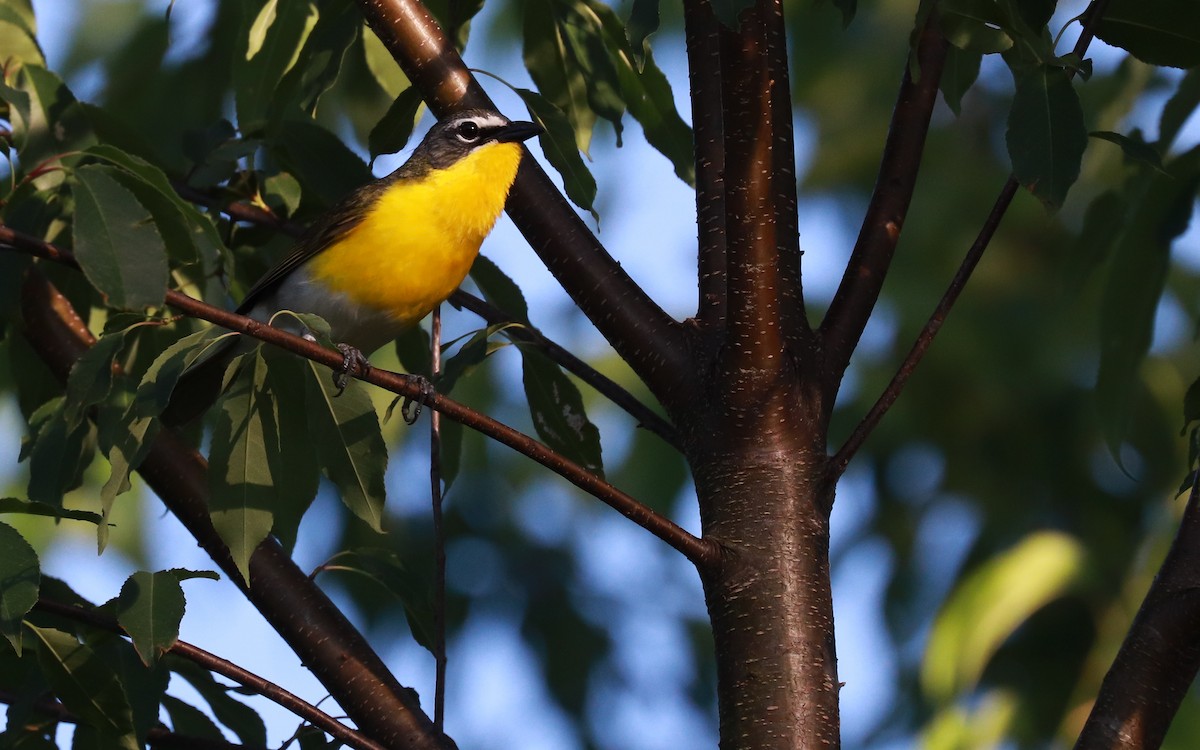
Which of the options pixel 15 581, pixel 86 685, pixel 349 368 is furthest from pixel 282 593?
pixel 15 581

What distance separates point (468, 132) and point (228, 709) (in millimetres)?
2326

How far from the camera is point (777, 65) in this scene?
9.61 ft

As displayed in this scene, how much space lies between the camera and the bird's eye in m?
4.67

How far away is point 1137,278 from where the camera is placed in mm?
3732

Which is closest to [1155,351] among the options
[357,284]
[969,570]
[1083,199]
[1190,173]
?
[1083,199]

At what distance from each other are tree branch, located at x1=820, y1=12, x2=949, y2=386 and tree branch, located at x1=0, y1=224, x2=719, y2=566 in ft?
1.94

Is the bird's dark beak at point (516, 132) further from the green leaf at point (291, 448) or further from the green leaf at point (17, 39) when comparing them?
the green leaf at point (291, 448)

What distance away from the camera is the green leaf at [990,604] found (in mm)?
5117

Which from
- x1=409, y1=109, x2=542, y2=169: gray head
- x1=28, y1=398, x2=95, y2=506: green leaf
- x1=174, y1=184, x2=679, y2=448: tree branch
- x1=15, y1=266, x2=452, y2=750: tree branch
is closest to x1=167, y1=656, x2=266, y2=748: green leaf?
x1=15, y1=266, x2=452, y2=750: tree branch

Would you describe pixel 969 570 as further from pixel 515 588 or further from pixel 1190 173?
pixel 1190 173

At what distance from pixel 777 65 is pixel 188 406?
2.06 metres

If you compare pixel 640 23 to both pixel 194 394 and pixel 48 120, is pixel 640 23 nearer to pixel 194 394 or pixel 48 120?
pixel 48 120

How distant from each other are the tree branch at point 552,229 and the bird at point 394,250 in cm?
87

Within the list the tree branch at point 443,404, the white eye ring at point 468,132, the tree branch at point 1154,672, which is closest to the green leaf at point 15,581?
the tree branch at point 443,404
